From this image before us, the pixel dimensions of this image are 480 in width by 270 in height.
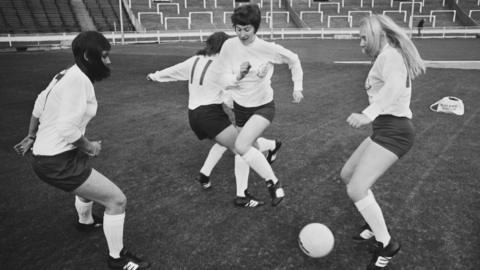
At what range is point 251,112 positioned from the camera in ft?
16.0

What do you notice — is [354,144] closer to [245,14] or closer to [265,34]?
[245,14]

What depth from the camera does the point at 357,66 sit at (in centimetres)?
1764

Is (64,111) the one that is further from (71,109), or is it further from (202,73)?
(202,73)

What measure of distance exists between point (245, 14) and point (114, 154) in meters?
3.97

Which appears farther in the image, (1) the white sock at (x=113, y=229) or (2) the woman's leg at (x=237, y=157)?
(2) the woman's leg at (x=237, y=157)

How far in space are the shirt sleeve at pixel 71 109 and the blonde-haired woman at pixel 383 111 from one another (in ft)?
7.56

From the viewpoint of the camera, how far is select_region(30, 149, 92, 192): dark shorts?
3180 mm

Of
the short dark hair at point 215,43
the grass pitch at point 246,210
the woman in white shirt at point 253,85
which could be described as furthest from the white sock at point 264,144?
the short dark hair at point 215,43

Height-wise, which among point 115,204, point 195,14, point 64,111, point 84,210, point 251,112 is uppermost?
point 64,111

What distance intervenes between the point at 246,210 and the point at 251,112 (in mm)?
1275

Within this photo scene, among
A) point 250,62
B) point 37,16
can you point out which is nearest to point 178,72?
point 250,62

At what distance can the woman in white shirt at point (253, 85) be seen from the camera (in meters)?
4.64

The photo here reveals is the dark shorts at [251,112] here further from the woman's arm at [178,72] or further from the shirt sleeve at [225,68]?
the woman's arm at [178,72]

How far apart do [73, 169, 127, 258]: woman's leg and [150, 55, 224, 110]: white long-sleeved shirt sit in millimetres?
1729
